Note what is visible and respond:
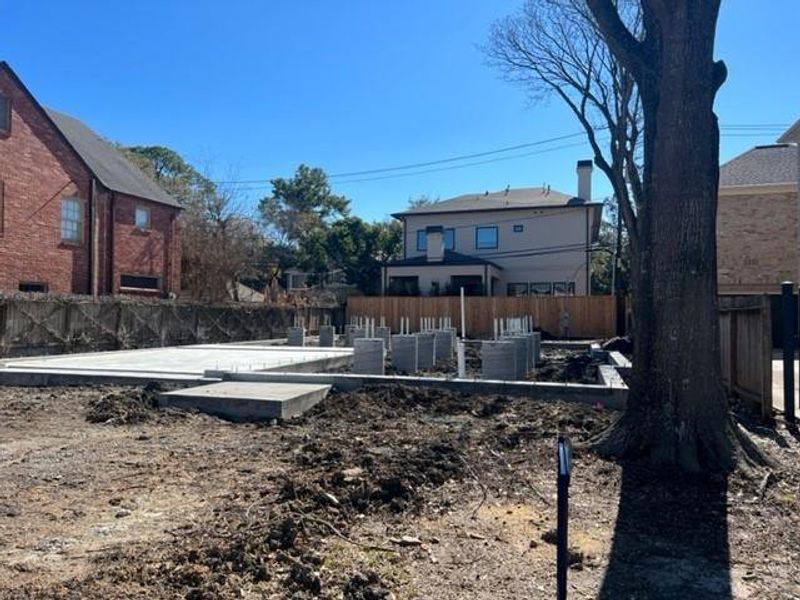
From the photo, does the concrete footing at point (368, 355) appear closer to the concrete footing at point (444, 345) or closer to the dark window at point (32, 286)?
the concrete footing at point (444, 345)

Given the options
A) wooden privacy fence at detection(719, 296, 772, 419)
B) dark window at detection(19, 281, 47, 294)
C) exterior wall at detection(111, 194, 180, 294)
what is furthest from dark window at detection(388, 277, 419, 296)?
wooden privacy fence at detection(719, 296, 772, 419)

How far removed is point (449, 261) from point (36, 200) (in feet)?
62.0

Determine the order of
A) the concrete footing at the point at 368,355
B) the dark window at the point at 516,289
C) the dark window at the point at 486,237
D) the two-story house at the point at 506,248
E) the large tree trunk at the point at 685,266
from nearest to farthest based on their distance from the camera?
the large tree trunk at the point at 685,266 < the concrete footing at the point at 368,355 < the two-story house at the point at 506,248 < the dark window at the point at 516,289 < the dark window at the point at 486,237

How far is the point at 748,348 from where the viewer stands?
Answer: 834cm

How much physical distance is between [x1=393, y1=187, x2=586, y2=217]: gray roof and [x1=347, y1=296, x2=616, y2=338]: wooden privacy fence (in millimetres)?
6794

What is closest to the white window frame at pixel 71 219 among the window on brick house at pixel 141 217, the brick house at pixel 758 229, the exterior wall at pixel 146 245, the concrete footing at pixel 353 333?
the exterior wall at pixel 146 245

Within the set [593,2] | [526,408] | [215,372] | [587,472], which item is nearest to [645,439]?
[587,472]

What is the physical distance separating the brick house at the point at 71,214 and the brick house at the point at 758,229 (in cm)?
2103

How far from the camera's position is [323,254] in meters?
43.5

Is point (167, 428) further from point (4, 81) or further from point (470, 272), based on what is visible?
point (470, 272)

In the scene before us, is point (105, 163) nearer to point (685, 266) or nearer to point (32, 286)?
point (32, 286)

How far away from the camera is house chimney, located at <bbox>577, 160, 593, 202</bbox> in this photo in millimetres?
34625

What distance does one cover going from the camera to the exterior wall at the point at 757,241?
2277 centimetres

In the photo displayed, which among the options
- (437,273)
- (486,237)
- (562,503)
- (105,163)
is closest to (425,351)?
(562,503)
